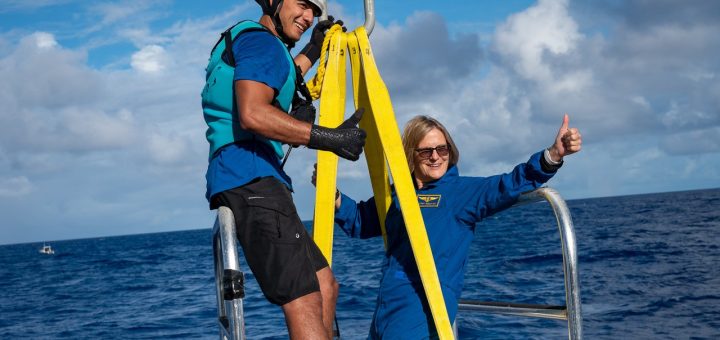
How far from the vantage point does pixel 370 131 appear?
12.5ft

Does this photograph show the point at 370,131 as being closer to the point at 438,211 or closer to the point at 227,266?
the point at 438,211

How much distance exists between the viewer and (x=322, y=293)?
304cm

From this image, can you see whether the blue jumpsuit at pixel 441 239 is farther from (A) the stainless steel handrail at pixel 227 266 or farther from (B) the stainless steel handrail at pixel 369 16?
(A) the stainless steel handrail at pixel 227 266

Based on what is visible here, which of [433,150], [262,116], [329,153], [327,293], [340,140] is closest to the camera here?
[262,116]

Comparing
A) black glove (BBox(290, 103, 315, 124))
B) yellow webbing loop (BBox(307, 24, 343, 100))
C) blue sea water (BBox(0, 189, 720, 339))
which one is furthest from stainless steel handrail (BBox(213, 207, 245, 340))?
blue sea water (BBox(0, 189, 720, 339))

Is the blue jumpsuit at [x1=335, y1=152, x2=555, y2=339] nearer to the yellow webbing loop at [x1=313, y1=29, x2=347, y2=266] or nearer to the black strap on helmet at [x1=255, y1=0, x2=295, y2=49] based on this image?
the yellow webbing loop at [x1=313, y1=29, x2=347, y2=266]

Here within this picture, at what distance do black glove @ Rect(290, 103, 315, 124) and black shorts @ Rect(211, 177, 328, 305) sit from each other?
387mm

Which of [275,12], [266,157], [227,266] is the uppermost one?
[275,12]

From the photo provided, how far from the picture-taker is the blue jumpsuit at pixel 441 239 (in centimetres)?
357

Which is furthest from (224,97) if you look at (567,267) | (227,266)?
(567,267)

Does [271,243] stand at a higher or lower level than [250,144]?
lower

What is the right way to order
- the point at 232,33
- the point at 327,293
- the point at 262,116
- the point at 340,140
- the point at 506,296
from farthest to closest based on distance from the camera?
the point at 506,296, the point at 327,293, the point at 232,33, the point at 340,140, the point at 262,116

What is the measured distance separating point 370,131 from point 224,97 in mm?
1101

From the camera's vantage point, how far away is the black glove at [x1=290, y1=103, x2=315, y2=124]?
3068 mm
